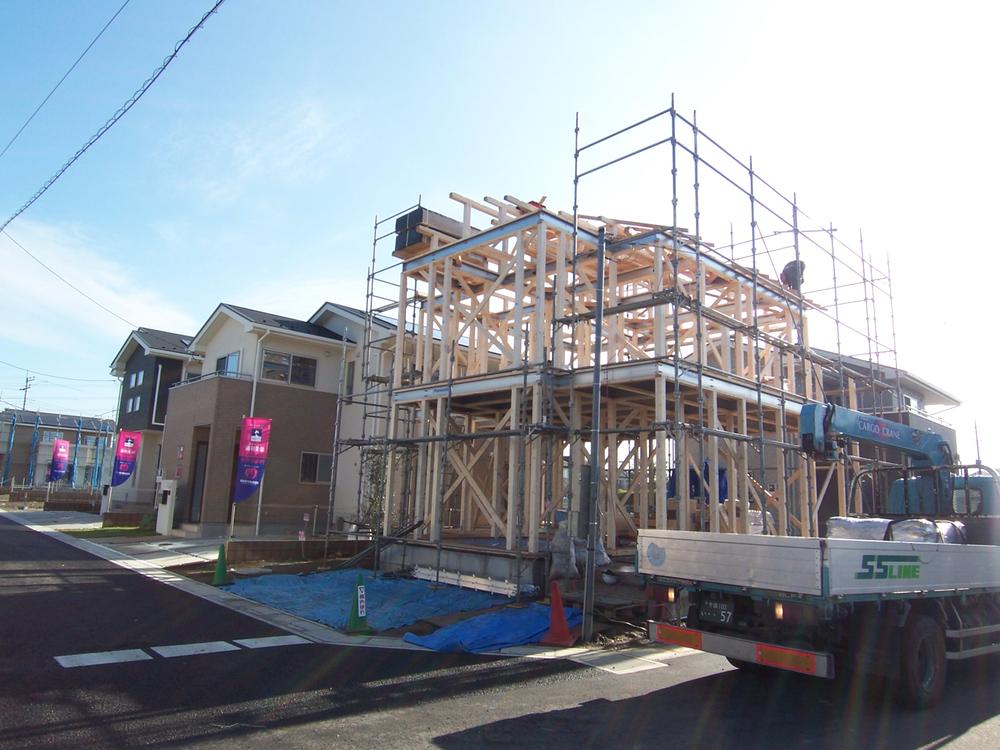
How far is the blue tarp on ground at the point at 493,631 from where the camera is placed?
28.9 feet

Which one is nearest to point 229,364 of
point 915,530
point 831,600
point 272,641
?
point 272,641

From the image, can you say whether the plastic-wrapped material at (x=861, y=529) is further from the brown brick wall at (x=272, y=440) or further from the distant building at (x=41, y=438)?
the distant building at (x=41, y=438)

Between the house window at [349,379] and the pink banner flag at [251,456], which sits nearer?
the pink banner flag at [251,456]

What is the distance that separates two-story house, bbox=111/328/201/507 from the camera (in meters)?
32.6

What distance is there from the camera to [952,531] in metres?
9.47

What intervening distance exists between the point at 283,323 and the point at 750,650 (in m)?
21.8

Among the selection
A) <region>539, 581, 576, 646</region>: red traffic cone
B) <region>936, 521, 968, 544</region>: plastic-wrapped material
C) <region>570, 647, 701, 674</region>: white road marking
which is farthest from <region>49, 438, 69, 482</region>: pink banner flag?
<region>936, 521, 968, 544</region>: plastic-wrapped material

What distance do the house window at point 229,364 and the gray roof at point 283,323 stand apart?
155 cm

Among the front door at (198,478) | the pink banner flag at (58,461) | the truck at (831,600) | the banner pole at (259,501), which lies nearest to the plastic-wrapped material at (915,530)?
the truck at (831,600)

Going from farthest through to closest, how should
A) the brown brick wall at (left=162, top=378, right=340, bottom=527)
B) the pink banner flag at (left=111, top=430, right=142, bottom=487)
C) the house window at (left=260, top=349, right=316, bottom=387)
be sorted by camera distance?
the pink banner flag at (left=111, top=430, right=142, bottom=487) → the house window at (left=260, top=349, right=316, bottom=387) → the brown brick wall at (left=162, top=378, right=340, bottom=527)

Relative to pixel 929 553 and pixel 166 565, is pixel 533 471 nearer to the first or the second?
pixel 929 553

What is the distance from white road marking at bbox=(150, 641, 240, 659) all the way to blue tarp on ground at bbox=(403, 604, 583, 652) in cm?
219

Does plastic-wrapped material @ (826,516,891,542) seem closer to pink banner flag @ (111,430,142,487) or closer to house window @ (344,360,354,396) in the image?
house window @ (344,360,354,396)

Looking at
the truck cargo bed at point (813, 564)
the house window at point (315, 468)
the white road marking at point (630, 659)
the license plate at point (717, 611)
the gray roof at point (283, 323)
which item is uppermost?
the gray roof at point (283, 323)
